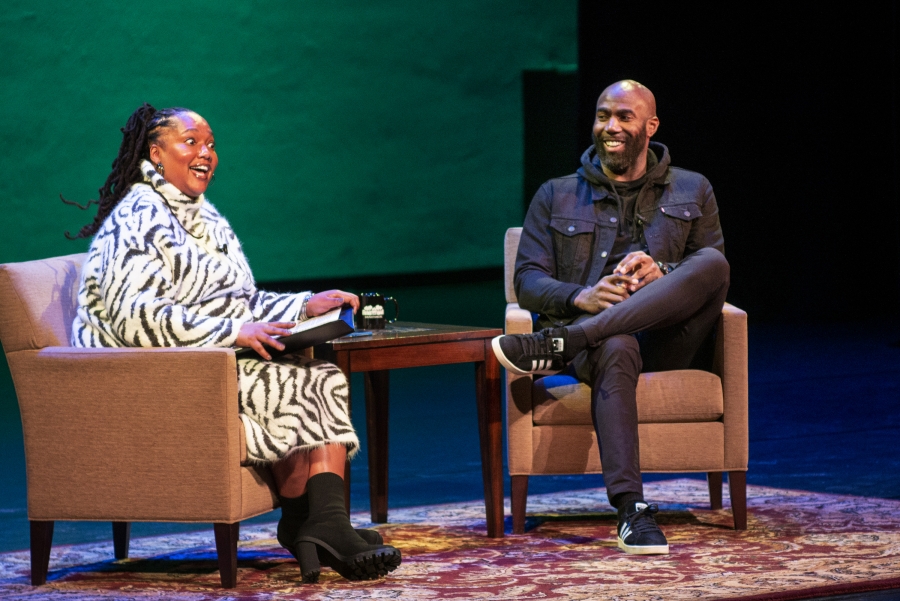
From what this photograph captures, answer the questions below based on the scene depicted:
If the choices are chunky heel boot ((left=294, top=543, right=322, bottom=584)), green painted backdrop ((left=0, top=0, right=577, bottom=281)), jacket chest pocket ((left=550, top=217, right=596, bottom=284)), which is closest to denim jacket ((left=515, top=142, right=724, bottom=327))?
jacket chest pocket ((left=550, top=217, right=596, bottom=284))

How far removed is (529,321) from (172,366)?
1.08 metres

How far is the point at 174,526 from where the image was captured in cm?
402

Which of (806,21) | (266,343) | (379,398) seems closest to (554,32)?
(806,21)

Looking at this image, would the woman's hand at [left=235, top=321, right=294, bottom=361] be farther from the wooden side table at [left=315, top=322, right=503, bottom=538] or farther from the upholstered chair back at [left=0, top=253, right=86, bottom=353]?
the upholstered chair back at [left=0, top=253, right=86, bottom=353]

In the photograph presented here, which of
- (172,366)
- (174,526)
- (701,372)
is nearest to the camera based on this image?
(172,366)

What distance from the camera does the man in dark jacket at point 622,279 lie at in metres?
3.48

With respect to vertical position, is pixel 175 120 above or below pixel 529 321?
above

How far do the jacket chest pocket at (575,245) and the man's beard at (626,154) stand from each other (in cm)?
21

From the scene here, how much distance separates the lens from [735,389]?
144 inches

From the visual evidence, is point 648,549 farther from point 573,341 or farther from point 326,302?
point 326,302

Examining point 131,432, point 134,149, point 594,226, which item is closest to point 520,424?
point 594,226

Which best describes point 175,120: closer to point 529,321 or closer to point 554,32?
point 529,321

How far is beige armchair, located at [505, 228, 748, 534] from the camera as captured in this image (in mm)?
3635

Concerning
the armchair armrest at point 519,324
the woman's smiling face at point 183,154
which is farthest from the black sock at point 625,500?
the woman's smiling face at point 183,154
